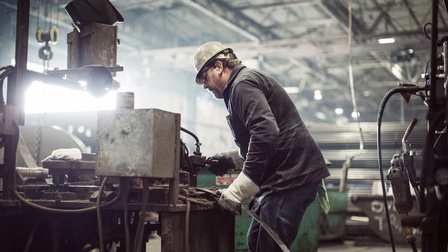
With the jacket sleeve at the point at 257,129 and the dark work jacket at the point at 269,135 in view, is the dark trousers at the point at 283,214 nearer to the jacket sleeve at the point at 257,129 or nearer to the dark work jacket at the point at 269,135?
the dark work jacket at the point at 269,135

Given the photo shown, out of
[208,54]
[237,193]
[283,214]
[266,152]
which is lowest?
[283,214]

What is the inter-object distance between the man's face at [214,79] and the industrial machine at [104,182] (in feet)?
1.38

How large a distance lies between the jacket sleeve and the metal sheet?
1.39 ft

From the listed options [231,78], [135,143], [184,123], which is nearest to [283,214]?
[231,78]

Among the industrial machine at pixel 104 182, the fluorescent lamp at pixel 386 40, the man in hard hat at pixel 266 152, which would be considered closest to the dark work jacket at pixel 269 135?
the man in hard hat at pixel 266 152

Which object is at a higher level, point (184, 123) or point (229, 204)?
point (184, 123)

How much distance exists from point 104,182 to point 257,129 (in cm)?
81

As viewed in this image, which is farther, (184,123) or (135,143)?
(184,123)

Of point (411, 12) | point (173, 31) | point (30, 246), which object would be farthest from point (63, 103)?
point (30, 246)

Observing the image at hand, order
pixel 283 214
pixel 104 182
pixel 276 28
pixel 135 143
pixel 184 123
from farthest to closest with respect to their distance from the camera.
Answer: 1. pixel 184 123
2. pixel 276 28
3. pixel 283 214
4. pixel 104 182
5. pixel 135 143

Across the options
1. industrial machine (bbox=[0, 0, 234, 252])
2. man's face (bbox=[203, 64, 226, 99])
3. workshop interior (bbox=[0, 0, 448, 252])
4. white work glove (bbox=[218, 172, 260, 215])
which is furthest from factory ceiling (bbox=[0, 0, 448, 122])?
white work glove (bbox=[218, 172, 260, 215])

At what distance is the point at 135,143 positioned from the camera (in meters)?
2.43

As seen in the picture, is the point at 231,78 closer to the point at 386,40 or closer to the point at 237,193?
the point at 237,193

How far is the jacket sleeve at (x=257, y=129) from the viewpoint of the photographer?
2.67 m
